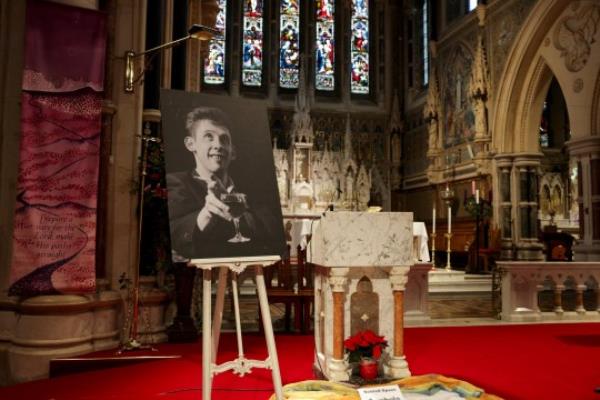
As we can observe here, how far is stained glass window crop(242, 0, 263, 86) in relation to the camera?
16469 millimetres

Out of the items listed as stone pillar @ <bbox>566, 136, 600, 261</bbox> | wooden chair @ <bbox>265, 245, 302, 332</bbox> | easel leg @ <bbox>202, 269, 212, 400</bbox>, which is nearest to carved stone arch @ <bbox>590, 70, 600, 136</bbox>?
stone pillar @ <bbox>566, 136, 600, 261</bbox>

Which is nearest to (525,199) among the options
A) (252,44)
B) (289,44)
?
(289,44)

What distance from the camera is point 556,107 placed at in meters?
14.2

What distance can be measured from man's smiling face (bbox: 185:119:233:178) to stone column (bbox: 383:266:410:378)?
4.40 ft

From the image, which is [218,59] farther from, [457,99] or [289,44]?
[457,99]

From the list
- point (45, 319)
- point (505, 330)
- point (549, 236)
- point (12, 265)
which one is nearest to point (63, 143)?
point (12, 265)

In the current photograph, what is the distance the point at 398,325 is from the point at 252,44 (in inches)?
578

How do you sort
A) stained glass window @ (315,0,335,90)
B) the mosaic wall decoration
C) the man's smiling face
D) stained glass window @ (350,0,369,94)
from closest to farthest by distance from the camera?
the man's smiling face, the mosaic wall decoration, stained glass window @ (315,0,335,90), stained glass window @ (350,0,369,94)

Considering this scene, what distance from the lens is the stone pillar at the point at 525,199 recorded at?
35.3ft

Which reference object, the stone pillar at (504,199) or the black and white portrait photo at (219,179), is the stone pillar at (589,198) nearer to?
the stone pillar at (504,199)

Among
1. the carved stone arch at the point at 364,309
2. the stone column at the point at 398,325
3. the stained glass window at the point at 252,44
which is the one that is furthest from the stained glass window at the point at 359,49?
the stone column at the point at 398,325

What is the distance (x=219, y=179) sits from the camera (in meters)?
2.88

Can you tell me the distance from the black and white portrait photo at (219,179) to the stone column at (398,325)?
867 mm

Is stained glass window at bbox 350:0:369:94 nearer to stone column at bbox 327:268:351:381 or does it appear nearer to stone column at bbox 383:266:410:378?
stone column at bbox 383:266:410:378
